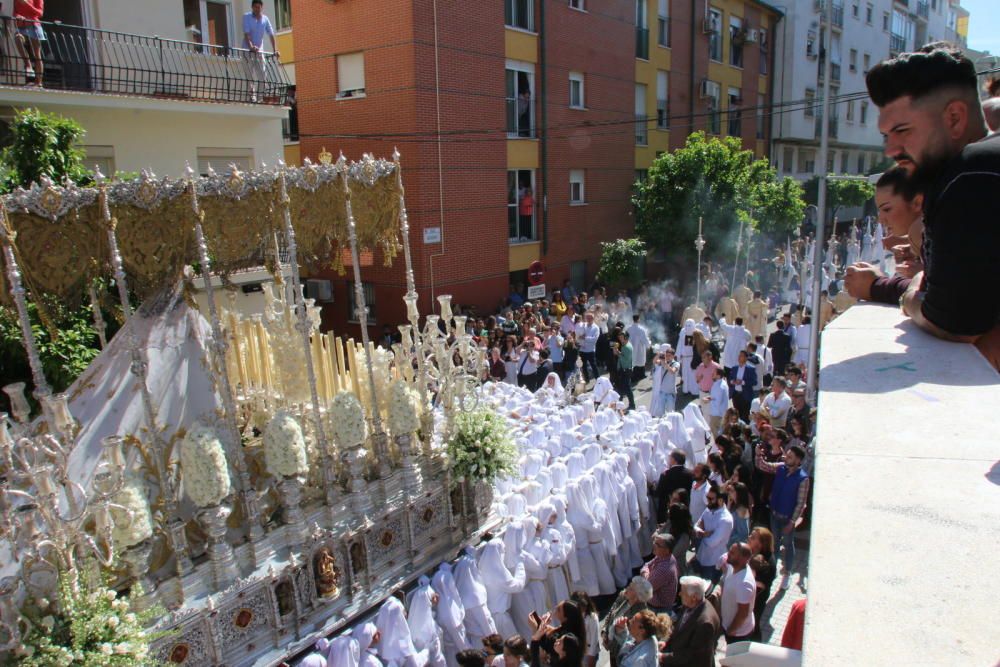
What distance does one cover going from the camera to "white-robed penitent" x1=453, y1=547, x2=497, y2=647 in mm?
6098

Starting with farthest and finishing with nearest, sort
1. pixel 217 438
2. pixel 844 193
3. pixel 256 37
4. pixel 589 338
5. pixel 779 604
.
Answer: pixel 844 193 → pixel 589 338 → pixel 256 37 → pixel 779 604 → pixel 217 438

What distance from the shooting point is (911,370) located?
1.87m

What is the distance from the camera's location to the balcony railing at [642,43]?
23.3 metres

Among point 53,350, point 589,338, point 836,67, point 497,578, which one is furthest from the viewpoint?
point 836,67

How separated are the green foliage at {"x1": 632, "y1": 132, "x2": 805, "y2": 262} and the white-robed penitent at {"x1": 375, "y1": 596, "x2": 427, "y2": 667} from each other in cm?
1645

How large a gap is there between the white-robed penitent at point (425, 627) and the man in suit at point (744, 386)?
263 inches

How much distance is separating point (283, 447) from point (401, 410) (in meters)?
1.28

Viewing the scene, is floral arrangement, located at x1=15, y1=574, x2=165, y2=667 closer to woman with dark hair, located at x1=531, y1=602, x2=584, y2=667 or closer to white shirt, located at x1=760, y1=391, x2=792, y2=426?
woman with dark hair, located at x1=531, y1=602, x2=584, y2=667

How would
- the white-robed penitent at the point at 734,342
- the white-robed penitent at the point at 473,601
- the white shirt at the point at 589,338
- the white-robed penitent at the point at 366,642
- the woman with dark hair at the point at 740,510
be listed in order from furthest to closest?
1. the white shirt at the point at 589,338
2. the white-robed penitent at the point at 734,342
3. the woman with dark hair at the point at 740,510
4. the white-robed penitent at the point at 473,601
5. the white-robed penitent at the point at 366,642

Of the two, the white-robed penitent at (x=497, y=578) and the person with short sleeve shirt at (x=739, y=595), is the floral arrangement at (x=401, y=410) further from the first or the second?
the person with short sleeve shirt at (x=739, y=595)

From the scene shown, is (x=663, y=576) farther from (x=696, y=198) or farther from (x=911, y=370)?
(x=696, y=198)

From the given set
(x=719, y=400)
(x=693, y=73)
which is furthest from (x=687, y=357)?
(x=693, y=73)

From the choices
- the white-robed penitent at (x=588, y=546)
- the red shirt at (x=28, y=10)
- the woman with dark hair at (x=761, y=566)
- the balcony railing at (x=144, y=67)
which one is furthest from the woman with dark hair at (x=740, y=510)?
the red shirt at (x=28, y=10)

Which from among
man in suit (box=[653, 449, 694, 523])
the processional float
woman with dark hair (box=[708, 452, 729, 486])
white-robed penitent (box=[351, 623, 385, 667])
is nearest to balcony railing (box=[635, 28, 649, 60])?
man in suit (box=[653, 449, 694, 523])
